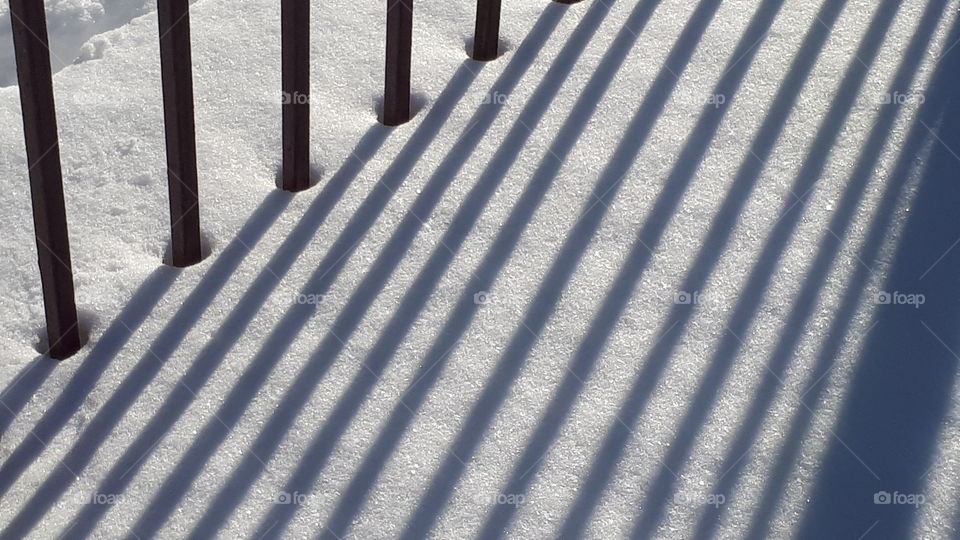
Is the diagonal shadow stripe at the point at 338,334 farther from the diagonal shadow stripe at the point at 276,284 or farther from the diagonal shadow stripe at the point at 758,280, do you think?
the diagonal shadow stripe at the point at 758,280

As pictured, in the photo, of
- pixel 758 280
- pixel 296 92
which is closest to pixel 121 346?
pixel 296 92

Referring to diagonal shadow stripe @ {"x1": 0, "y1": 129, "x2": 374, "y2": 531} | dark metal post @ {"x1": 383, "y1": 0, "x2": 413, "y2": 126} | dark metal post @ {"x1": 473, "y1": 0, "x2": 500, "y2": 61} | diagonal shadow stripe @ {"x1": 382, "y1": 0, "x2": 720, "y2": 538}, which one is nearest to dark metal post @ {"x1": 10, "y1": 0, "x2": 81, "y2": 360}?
diagonal shadow stripe @ {"x1": 0, "y1": 129, "x2": 374, "y2": 531}

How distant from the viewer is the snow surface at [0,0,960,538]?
10.1 feet

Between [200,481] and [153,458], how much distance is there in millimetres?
164

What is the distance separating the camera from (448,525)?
3.00 m

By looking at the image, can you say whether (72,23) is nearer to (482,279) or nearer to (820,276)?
(482,279)

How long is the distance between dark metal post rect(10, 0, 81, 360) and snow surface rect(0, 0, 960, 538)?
143 millimetres

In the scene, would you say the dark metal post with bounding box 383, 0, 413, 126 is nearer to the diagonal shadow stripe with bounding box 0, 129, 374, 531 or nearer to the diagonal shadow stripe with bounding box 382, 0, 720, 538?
the diagonal shadow stripe with bounding box 0, 129, 374, 531

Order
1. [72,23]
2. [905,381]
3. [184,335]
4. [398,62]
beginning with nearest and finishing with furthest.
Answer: [905,381] < [184,335] < [398,62] < [72,23]

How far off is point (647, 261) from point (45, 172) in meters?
1.85

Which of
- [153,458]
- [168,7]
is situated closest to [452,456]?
[153,458]

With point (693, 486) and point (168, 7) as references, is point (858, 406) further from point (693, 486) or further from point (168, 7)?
point (168, 7)

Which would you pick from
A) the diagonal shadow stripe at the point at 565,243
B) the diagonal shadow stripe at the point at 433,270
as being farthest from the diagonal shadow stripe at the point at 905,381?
the diagonal shadow stripe at the point at 433,270

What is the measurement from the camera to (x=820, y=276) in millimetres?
3598
